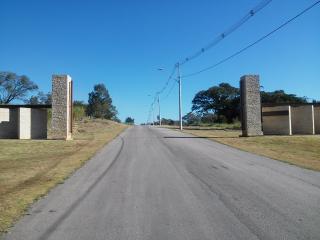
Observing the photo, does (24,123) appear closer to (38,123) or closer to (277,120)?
Result: (38,123)

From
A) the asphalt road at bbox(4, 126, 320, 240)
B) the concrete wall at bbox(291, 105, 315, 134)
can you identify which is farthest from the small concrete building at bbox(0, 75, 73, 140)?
the concrete wall at bbox(291, 105, 315, 134)

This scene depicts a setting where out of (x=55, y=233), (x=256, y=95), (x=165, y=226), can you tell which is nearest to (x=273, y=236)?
(x=165, y=226)

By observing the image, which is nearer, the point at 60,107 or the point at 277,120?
the point at 60,107

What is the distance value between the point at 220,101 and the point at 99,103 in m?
Result: 35.7

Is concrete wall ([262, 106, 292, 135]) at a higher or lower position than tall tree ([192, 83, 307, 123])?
lower

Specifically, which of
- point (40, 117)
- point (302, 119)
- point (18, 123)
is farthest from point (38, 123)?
point (302, 119)

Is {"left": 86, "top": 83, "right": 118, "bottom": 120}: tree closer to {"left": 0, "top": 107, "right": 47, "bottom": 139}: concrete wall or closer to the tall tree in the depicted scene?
the tall tree

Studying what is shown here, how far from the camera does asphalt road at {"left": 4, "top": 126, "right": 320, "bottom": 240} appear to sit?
7.66 metres

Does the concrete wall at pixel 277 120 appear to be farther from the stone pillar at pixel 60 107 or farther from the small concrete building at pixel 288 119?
the stone pillar at pixel 60 107

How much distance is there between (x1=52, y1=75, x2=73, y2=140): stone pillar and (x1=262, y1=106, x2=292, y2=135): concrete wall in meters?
18.8

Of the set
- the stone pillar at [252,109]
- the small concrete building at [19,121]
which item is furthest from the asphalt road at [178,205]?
the stone pillar at [252,109]

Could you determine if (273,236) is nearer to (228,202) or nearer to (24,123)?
(228,202)

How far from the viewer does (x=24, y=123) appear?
122ft

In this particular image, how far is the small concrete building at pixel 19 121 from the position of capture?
36781mm
